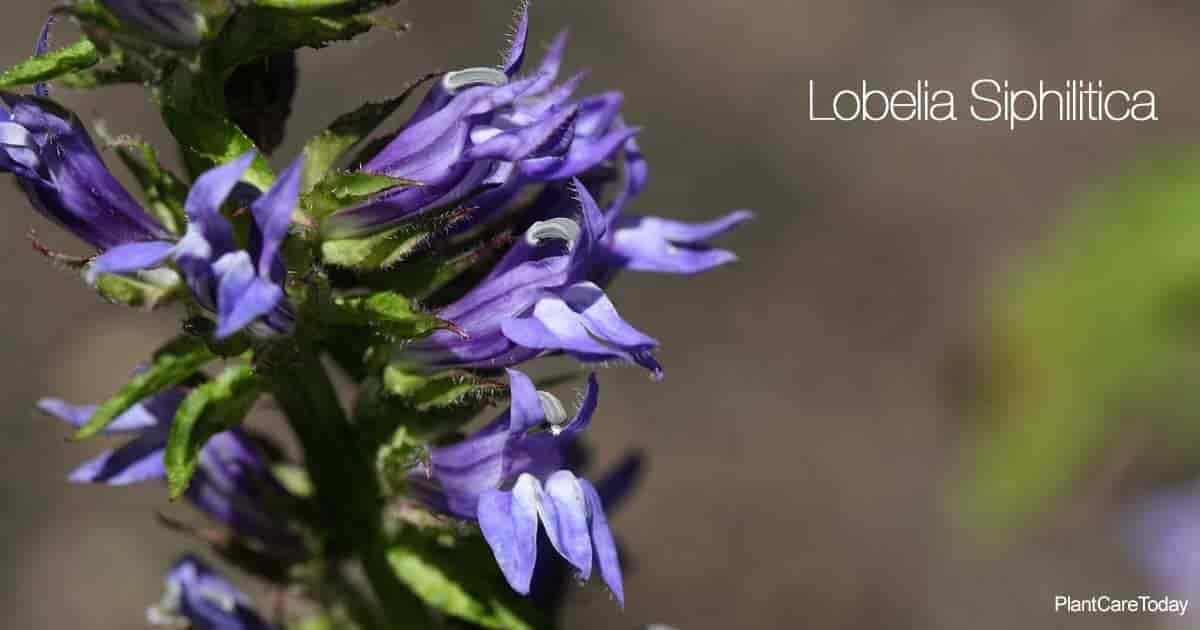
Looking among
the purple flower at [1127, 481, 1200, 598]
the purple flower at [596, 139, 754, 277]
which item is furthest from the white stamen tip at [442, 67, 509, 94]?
the purple flower at [1127, 481, 1200, 598]

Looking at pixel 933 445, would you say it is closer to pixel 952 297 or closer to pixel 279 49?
pixel 952 297

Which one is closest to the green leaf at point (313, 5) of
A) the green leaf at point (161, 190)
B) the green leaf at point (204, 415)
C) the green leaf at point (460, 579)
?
the green leaf at point (161, 190)

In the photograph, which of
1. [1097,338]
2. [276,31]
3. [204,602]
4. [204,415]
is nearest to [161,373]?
[204,415]

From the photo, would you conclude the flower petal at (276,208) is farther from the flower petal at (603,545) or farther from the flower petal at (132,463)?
the flower petal at (132,463)

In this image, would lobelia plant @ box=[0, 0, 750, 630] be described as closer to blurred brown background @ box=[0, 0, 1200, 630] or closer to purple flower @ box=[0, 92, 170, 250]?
→ purple flower @ box=[0, 92, 170, 250]

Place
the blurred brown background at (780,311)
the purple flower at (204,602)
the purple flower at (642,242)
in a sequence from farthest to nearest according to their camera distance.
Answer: the blurred brown background at (780,311)
the purple flower at (204,602)
the purple flower at (642,242)

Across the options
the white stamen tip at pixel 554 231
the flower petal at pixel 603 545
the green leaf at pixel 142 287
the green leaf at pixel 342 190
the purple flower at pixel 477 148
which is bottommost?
the flower petal at pixel 603 545
